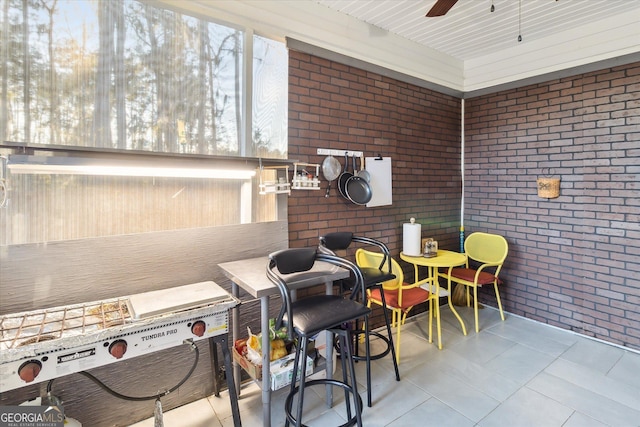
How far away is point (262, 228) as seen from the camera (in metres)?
2.41

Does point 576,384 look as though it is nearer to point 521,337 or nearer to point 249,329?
point 521,337

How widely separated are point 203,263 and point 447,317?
2.84m

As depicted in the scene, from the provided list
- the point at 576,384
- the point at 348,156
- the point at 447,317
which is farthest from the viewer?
the point at 447,317

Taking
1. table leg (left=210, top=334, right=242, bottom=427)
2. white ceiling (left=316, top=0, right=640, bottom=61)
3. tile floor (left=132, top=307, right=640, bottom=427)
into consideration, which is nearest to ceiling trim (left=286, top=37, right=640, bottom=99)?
white ceiling (left=316, top=0, right=640, bottom=61)

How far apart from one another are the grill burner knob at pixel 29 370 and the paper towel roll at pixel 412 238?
2.89 m

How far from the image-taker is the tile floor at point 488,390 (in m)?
2.05

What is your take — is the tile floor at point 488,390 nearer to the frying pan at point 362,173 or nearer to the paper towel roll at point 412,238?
the paper towel roll at point 412,238

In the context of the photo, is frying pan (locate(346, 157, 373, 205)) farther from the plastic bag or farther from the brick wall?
the plastic bag

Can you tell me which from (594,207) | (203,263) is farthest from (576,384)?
(203,263)

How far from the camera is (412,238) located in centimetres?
325

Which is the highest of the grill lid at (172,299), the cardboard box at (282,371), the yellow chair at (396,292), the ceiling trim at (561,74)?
the ceiling trim at (561,74)

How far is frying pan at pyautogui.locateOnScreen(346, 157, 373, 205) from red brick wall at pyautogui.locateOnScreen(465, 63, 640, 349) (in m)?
1.82

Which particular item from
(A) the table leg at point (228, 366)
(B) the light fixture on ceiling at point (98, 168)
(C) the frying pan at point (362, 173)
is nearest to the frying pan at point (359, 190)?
(C) the frying pan at point (362, 173)

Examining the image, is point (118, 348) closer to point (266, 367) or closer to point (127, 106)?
point (266, 367)
